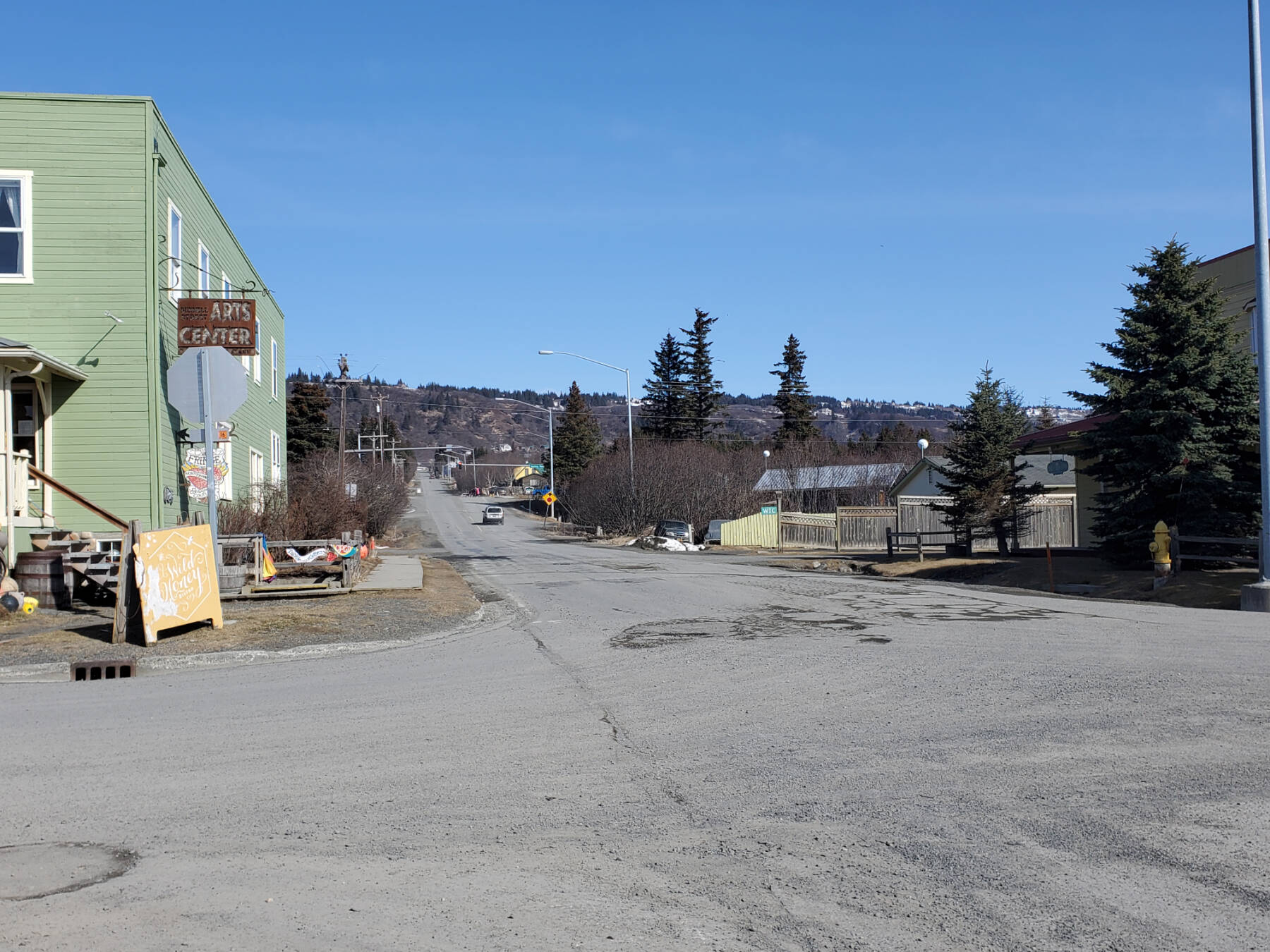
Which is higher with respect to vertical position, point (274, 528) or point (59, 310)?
point (59, 310)

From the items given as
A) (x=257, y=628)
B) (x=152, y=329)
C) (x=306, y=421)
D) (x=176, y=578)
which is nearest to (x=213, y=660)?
(x=176, y=578)

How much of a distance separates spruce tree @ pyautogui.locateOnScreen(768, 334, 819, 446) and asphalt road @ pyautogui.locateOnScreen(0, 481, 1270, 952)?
85.8 m

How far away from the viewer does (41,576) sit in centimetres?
1551

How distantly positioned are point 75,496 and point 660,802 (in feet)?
48.6

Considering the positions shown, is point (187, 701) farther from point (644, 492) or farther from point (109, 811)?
point (644, 492)

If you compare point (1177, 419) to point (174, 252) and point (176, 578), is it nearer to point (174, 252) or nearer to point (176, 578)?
point (176, 578)

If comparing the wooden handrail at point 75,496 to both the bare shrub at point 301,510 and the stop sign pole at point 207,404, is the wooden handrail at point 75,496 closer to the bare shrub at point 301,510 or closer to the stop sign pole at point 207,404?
the bare shrub at point 301,510

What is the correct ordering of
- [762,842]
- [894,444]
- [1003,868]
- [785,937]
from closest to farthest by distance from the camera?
[785,937]
[1003,868]
[762,842]
[894,444]

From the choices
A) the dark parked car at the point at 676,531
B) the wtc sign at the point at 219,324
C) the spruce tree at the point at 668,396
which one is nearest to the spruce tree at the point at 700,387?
the spruce tree at the point at 668,396

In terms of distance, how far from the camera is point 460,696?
9.66 meters

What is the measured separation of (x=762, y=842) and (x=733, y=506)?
61.8 m

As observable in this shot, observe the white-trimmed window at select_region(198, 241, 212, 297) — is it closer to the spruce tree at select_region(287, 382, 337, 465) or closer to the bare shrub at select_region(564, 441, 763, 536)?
the bare shrub at select_region(564, 441, 763, 536)

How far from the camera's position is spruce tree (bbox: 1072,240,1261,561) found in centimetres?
2159

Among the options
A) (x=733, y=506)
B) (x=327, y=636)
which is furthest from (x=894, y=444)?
(x=327, y=636)
